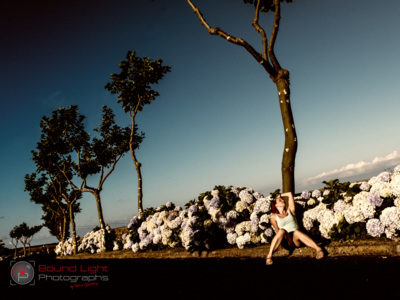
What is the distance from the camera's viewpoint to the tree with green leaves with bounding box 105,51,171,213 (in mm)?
15617

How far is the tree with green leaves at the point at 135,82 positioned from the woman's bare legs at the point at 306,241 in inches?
441

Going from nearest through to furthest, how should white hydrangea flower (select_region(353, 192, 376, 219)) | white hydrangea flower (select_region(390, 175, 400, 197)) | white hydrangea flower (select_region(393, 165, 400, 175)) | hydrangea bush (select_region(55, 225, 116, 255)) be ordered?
1. white hydrangea flower (select_region(390, 175, 400, 197))
2. white hydrangea flower (select_region(353, 192, 376, 219))
3. white hydrangea flower (select_region(393, 165, 400, 175))
4. hydrangea bush (select_region(55, 225, 116, 255))

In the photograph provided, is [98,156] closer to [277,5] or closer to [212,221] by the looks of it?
[212,221]

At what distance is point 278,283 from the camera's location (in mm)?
4184

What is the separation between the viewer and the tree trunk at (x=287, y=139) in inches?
Answer: 255

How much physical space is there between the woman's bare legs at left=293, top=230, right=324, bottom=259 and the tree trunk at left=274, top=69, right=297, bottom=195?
117 cm

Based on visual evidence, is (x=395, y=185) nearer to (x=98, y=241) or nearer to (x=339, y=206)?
(x=339, y=206)

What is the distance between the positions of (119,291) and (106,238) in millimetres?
10555

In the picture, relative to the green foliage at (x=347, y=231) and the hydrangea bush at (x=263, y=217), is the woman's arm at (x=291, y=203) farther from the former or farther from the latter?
the green foliage at (x=347, y=231)

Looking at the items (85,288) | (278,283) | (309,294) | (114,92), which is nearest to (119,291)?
(85,288)

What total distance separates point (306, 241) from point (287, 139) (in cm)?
247

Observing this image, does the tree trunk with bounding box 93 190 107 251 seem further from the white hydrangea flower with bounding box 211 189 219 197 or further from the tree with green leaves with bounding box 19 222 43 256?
the tree with green leaves with bounding box 19 222 43 256

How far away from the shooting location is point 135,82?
Answer: 15648mm

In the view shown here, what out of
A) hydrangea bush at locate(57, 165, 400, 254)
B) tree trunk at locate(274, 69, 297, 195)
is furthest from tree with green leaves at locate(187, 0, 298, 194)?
hydrangea bush at locate(57, 165, 400, 254)
